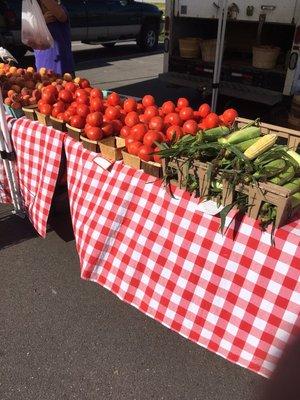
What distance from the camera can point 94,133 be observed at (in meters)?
2.49

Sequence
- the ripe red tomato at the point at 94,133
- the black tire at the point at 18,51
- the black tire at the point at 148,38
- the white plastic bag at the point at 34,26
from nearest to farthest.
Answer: the ripe red tomato at the point at 94,133, the white plastic bag at the point at 34,26, the black tire at the point at 18,51, the black tire at the point at 148,38

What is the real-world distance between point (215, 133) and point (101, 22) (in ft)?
33.2

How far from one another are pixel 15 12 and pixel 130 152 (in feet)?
27.6

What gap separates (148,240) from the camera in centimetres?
226

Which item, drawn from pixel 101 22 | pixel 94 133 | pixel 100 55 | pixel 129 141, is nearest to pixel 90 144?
pixel 94 133

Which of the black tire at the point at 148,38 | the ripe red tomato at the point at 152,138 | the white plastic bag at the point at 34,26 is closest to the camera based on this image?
the ripe red tomato at the point at 152,138

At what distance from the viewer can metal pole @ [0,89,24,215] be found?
3139 mm

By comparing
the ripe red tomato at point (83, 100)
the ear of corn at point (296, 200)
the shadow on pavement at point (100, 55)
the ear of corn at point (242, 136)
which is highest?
the ear of corn at point (242, 136)

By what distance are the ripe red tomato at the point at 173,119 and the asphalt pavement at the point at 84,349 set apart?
1337mm

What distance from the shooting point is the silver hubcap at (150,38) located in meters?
13.0

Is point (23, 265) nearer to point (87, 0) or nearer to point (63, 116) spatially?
point (63, 116)

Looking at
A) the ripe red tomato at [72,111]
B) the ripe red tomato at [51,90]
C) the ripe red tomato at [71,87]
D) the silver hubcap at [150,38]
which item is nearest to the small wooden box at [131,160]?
the ripe red tomato at [72,111]

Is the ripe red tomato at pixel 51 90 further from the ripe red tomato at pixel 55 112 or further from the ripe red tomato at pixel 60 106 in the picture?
the ripe red tomato at pixel 55 112

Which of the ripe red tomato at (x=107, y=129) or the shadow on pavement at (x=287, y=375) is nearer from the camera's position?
the shadow on pavement at (x=287, y=375)
